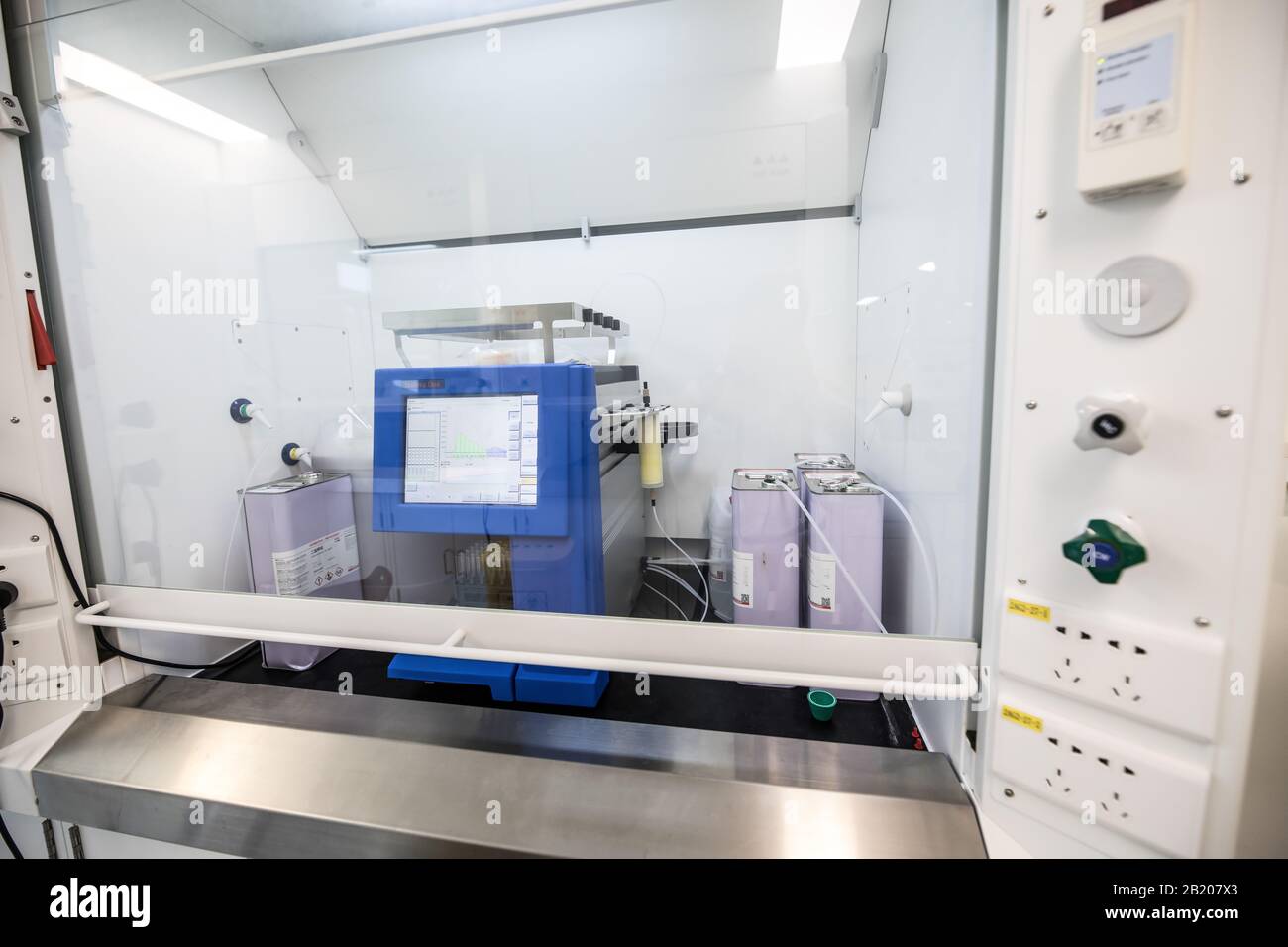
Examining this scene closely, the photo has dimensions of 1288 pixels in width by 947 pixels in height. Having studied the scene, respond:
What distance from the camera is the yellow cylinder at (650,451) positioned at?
1.18m

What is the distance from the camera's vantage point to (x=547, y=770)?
0.70 meters

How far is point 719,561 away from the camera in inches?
45.1

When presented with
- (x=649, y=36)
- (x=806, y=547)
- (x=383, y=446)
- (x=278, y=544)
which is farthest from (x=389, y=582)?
(x=649, y=36)

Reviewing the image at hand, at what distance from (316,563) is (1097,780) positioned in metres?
1.37

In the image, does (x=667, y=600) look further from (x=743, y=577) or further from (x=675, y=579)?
(x=743, y=577)

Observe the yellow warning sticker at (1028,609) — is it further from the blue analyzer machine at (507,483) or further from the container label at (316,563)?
the container label at (316,563)

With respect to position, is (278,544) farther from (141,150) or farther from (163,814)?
(141,150)

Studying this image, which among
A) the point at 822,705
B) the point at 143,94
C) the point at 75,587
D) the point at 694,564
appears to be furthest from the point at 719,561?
the point at 143,94

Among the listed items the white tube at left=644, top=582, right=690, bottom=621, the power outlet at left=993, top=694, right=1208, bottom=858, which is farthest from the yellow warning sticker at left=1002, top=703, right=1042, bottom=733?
the white tube at left=644, top=582, right=690, bottom=621

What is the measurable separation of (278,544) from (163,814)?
481 mm

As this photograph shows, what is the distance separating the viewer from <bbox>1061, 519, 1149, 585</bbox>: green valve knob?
445mm

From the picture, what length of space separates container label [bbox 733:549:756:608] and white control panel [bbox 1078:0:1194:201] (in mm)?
640

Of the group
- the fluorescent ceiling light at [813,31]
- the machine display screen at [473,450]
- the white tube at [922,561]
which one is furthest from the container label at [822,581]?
the fluorescent ceiling light at [813,31]

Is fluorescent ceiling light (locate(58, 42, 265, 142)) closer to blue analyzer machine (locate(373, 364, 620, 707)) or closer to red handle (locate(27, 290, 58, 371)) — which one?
red handle (locate(27, 290, 58, 371))
